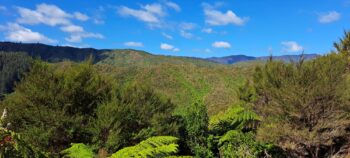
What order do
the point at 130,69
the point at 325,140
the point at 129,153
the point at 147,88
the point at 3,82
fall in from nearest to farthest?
the point at 129,153 < the point at 325,140 < the point at 147,88 < the point at 130,69 < the point at 3,82

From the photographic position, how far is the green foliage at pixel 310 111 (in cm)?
1627

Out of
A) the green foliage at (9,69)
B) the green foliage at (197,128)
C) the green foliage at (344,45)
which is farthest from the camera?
the green foliage at (9,69)

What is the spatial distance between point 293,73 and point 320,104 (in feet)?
6.06

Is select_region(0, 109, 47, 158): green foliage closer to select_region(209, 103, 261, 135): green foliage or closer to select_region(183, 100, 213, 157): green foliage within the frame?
select_region(183, 100, 213, 157): green foliage

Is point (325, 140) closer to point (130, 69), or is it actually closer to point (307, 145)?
point (307, 145)

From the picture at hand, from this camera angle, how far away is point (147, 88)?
61.7 ft

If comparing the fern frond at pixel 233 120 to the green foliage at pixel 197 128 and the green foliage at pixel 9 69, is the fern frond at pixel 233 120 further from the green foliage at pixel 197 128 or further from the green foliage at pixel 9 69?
the green foliage at pixel 9 69

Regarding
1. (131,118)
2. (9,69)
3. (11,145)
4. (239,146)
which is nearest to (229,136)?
(239,146)

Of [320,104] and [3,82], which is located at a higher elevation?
[320,104]

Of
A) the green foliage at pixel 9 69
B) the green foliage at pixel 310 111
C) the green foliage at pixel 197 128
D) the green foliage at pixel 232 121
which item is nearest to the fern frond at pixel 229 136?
the green foliage at pixel 197 128

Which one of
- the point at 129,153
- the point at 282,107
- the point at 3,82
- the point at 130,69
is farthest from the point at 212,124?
the point at 3,82

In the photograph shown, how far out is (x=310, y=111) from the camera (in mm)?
16469

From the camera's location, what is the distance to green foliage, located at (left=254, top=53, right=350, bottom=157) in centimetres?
1627

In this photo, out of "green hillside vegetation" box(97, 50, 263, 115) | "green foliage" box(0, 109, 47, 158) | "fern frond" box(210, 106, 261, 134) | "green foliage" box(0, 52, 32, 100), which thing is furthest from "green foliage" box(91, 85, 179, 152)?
"green foliage" box(0, 52, 32, 100)
